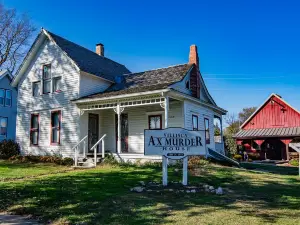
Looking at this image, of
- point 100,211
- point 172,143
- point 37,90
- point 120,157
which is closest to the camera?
point 100,211

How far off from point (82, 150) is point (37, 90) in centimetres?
598

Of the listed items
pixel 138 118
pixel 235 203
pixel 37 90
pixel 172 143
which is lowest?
pixel 235 203

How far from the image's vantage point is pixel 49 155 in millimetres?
18516

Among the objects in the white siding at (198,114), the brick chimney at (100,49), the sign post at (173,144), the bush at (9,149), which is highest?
the brick chimney at (100,49)

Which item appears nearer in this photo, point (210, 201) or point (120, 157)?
point (210, 201)

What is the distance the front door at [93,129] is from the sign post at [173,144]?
9919 millimetres

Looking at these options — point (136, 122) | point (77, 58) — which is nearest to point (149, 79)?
point (136, 122)

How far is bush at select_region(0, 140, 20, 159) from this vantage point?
19798mm

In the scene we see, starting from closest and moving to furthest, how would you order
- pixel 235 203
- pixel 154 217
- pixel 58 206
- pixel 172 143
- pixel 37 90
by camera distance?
pixel 154 217 < pixel 58 206 < pixel 235 203 < pixel 172 143 < pixel 37 90

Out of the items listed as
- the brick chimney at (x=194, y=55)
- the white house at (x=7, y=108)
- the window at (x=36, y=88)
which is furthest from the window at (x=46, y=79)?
the white house at (x=7, y=108)

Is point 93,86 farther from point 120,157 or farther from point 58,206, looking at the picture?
point 58,206

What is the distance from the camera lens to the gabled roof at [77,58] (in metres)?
18.9

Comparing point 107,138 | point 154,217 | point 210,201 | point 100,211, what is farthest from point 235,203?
point 107,138

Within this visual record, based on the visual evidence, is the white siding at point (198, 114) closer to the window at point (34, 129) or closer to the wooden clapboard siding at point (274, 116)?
the window at point (34, 129)
